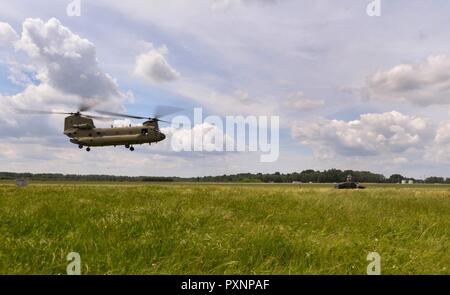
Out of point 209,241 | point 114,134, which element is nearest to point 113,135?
point 114,134

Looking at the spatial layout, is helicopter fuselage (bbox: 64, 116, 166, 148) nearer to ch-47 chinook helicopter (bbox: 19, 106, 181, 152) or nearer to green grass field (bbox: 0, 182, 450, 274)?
ch-47 chinook helicopter (bbox: 19, 106, 181, 152)

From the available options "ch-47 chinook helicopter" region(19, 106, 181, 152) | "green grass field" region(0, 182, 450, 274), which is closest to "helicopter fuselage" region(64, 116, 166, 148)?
"ch-47 chinook helicopter" region(19, 106, 181, 152)

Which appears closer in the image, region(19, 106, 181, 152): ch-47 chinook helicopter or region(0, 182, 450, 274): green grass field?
region(0, 182, 450, 274): green grass field

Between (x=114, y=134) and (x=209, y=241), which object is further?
(x=114, y=134)

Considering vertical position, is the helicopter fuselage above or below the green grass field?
above

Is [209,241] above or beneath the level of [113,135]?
beneath

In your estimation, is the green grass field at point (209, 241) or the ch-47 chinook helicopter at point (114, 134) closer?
the green grass field at point (209, 241)

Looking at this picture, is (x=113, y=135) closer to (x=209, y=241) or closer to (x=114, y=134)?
(x=114, y=134)

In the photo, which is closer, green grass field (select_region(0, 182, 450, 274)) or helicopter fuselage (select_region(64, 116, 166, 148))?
green grass field (select_region(0, 182, 450, 274))

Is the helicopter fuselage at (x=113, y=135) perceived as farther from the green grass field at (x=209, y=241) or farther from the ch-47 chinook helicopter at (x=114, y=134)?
the green grass field at (x=209, y=241)

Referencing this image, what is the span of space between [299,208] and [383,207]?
3.74 meters

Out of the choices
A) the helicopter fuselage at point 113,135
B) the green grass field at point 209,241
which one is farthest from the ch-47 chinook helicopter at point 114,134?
the green grass field at point 209,241
